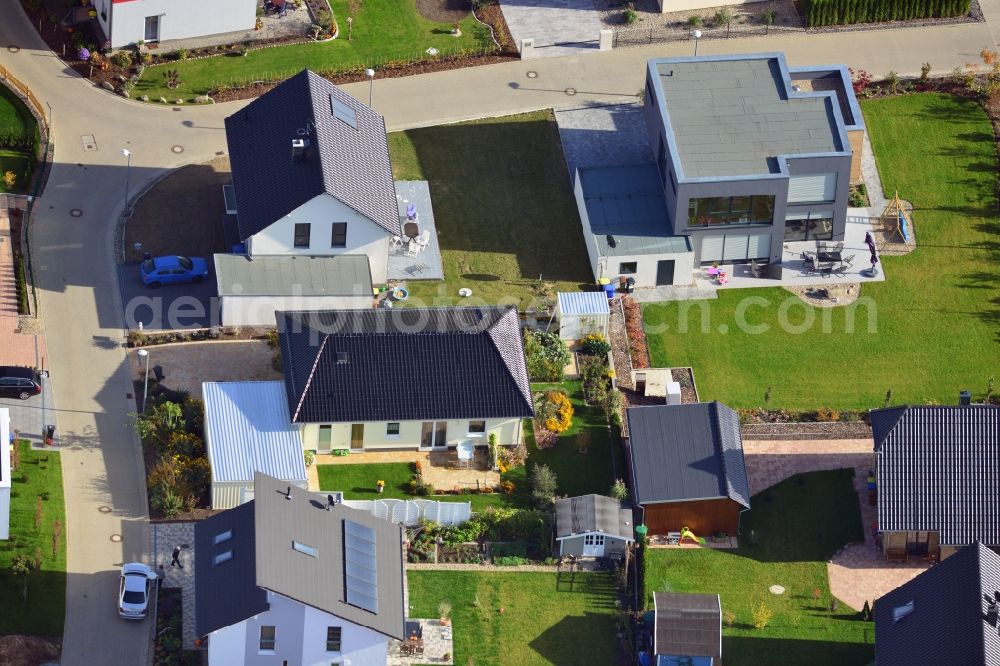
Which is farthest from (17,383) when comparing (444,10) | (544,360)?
(444,10)

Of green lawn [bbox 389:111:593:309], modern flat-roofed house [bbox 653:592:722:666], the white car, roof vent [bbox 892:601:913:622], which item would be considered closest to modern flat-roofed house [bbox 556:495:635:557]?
modern flat-roofed house [bbox 653:592:722:666]

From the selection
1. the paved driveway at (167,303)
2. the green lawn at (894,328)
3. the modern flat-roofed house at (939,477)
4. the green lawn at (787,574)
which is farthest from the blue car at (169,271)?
the modern flat-roofed house at (939,477)

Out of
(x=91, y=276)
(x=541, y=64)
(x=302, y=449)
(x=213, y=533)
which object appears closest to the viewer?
(x=213, y=533)

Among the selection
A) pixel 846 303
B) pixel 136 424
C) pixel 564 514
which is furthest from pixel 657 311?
pixel 136 424

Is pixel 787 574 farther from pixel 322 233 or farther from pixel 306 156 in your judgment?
pixel 306 156

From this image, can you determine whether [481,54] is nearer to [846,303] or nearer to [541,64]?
[541,64]

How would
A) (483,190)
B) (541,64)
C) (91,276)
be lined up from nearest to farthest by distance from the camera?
(91,276), (483,190), (541,64)

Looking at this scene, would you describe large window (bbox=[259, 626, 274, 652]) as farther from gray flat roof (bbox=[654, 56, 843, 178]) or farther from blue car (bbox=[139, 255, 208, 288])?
gray flat roof (bbox=[654, 56, 843, 178])
